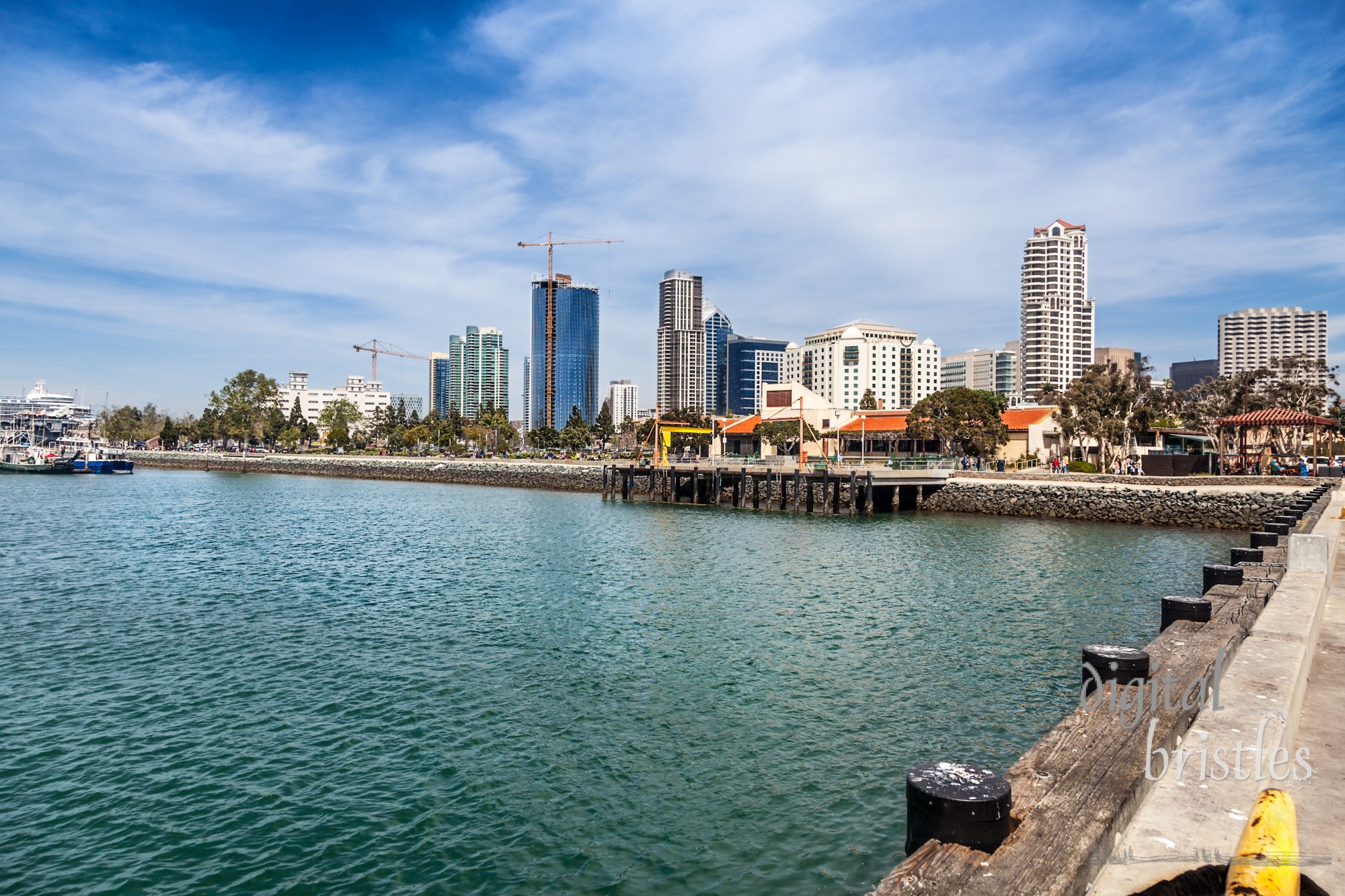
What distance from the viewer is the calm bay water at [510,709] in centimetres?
886

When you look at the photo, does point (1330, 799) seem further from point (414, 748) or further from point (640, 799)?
point (414, 748)

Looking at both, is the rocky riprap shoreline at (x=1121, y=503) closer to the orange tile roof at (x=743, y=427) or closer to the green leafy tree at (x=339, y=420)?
the orange tile roof at (x=743, y=427)

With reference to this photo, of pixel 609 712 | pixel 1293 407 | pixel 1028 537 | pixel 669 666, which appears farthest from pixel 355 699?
pixel 1293 407

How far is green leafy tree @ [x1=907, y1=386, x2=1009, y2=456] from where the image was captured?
71.5 m

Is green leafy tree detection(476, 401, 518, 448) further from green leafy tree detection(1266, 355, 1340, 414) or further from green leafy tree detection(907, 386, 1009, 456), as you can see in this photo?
green leafy tree detection(1266, 355, 1340, 414)

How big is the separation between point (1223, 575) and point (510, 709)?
39.9 feet

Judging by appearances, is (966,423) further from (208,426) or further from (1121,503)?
(208,426)

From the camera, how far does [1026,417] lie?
7919cm

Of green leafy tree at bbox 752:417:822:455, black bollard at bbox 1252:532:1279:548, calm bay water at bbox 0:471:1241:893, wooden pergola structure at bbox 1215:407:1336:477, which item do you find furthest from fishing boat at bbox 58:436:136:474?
wooden pergola structure at bbox 1215:407:1336:477

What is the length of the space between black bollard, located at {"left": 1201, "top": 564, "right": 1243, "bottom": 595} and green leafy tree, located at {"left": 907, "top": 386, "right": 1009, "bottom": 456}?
60653 mm

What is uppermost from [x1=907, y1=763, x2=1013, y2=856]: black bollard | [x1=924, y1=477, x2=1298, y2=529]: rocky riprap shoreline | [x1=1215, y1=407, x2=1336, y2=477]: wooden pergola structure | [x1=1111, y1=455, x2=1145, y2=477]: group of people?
[x1=1215, y1=407, x2=1336, y2=477]: wooden pergola structure

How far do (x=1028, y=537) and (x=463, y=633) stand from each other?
30990mm

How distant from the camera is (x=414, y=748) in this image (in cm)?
1172

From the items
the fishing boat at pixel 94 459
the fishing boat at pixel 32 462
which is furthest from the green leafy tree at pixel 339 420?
the fishing boat at pixel 32 462
